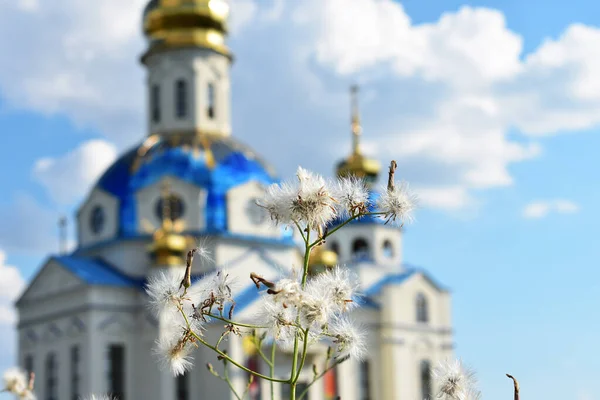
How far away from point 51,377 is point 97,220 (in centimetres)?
405

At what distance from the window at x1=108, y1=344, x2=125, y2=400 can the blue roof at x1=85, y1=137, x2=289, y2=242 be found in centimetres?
296

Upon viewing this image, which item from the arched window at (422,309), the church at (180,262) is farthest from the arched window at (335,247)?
the arched window at (422,309)

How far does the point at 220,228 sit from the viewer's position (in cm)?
2430

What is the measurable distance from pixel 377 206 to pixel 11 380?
5.33 feet

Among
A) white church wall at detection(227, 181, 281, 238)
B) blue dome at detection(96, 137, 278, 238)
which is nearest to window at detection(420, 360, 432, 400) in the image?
white church wall at detection(227, 181, 281, 238)

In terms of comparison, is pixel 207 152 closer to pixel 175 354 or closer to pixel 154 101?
pixel 154 101

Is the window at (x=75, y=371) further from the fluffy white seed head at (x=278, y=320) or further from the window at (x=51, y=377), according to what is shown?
the fluffy white seed head at (x=278, y=320)

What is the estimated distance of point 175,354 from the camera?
9.84 feet

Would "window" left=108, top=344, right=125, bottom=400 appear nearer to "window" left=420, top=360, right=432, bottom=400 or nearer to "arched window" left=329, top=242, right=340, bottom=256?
"window" left=420, top=360, right=432, bottom=400

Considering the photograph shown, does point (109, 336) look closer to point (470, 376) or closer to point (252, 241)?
point (252, 241)

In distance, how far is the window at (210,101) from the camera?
26.6 metres

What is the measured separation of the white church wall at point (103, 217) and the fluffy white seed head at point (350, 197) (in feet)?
72.6

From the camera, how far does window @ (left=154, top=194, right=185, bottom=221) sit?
24.4 meters

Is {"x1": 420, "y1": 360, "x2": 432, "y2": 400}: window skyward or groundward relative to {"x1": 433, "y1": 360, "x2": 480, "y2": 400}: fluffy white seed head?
skyward
